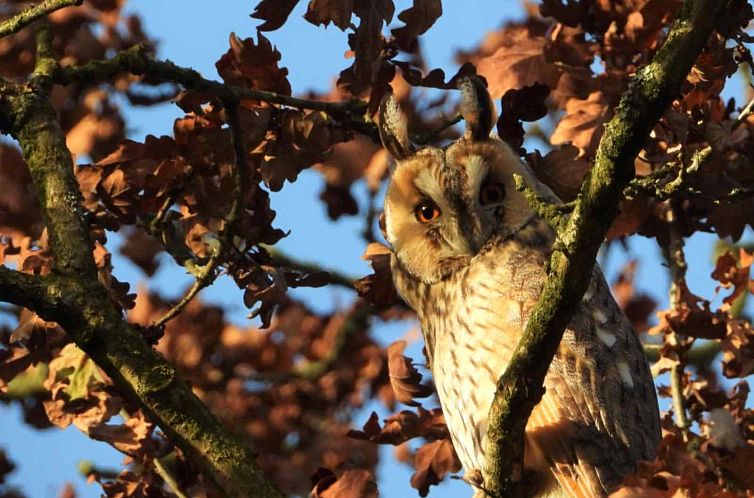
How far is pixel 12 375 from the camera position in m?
2.78

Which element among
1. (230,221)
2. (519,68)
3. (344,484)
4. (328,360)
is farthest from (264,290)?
(328,360)

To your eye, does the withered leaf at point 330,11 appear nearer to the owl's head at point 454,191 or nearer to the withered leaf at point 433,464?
the owl's head at point 454,191

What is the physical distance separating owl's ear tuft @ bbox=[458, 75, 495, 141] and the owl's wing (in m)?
0.54

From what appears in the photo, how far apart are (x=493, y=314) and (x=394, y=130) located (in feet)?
2.09

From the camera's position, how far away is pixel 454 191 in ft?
10.3

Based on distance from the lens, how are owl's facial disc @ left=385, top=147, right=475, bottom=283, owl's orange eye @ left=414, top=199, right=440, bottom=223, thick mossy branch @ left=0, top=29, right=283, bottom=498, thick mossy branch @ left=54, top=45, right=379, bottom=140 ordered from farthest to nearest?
owl's orange eye @ left=414, top=199, right=440, bottom=223 → owl's facial disc @ left=385, top=147, right=475, bottom=283 → thick mossy branch @ left=54, top=45, right=379, bottom=140 → thick mossy branch @ left=0, top=29, right=283, bottom=498

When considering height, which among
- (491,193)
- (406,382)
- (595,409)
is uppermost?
(491,193)

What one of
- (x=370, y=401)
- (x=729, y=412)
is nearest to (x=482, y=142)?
(x=729, y=412)

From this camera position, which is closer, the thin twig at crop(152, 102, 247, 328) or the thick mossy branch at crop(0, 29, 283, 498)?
the thick mossy branch at crop(0, 29, 283, 498)

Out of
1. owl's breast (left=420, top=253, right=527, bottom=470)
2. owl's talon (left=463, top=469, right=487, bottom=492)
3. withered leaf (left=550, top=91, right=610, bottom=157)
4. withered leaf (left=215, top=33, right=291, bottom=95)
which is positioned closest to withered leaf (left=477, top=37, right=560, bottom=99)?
withered leaf (left=550, top=91, right=610, bottom=157)

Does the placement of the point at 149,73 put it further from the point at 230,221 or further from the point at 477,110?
the point at 477,110

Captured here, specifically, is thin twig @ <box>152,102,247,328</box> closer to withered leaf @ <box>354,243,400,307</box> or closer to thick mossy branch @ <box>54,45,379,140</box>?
thick mossy branch @ <box>54,45,379,140</box>

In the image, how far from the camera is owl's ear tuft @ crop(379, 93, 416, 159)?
3.22 meters

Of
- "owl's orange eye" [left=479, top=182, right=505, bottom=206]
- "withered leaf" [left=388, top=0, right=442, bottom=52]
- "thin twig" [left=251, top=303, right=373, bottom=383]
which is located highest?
"thin twig" [left=251, top=303, right=373, bottom=383]
